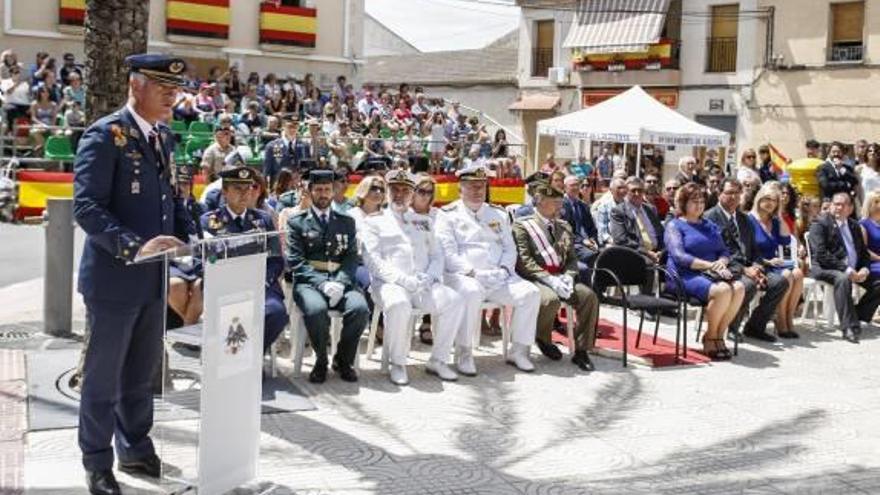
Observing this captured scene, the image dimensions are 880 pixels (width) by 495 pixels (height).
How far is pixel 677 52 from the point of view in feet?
109

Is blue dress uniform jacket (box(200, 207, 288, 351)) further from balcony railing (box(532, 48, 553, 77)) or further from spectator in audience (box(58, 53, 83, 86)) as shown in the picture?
balcony railing (box(532, 48, 553, 77))

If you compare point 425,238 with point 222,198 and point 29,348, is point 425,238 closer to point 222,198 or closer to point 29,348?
point 222,198

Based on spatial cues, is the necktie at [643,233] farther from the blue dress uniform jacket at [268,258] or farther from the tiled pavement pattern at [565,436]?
the blue dress uniform jacket at [268,258]

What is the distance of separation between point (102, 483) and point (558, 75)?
32872 millimetres

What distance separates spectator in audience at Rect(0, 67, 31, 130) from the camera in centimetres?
1798

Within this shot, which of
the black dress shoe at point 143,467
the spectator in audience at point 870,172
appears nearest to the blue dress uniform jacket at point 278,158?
the spectator in audience at point 870,172

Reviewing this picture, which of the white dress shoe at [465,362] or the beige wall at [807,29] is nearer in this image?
the white dress shoe at [465,362]

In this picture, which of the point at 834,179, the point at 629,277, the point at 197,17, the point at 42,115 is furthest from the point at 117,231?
the point at 197,17

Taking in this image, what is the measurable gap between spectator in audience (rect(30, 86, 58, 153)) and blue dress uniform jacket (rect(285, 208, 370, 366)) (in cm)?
1068

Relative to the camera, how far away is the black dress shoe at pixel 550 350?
8.71m

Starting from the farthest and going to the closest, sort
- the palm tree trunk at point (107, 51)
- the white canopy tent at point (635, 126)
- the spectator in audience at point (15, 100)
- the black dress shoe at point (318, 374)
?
1. the spectator in audience at point (15, 100)
2. the white canopy tent at point (635, 126)
3. the black dress shoe at point (318, 374)
4. the palm tree trunk at point (107, 51)

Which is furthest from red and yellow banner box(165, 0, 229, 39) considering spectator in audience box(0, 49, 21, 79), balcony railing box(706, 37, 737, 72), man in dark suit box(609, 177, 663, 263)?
man in dark suit box(609, 177, 663, 263)

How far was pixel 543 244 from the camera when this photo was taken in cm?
893

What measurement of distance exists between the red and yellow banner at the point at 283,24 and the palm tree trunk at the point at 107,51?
23.0 metres
